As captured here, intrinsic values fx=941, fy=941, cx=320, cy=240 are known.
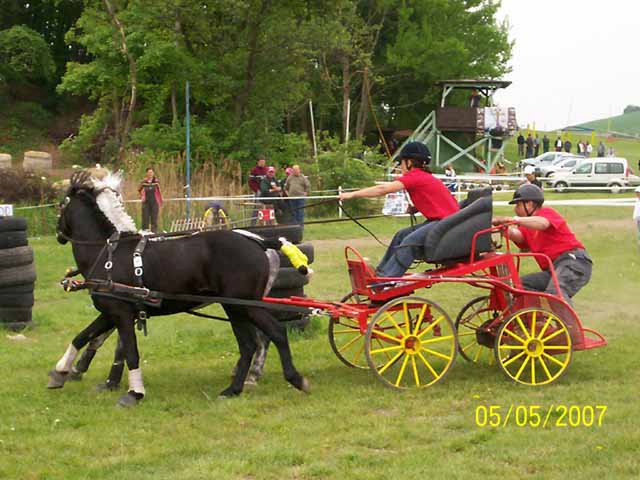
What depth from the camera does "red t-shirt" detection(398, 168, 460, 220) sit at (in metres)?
8.27

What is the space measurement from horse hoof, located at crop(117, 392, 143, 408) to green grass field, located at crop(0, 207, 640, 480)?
71 mm

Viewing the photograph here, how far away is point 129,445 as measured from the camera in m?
6.52

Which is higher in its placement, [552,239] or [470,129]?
[470,129]

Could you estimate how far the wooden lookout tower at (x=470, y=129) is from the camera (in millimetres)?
46344

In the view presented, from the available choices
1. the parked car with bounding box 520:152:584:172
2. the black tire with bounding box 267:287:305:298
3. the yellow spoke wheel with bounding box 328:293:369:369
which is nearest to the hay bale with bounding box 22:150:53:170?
the yellow spoke wheel with bounding box 328:293:369:369

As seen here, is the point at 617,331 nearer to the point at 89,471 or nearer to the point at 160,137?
the point at 89,471

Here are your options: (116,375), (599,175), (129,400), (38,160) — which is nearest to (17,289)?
(116,375)

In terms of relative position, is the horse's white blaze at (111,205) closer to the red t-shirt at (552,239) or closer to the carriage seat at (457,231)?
the carriage seat at (457,231)

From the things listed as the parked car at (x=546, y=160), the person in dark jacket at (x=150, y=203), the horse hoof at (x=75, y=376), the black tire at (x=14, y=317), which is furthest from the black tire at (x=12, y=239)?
the parked car at (x=546, y=160)

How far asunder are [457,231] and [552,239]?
3.89 feet

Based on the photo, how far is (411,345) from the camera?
8.12 metres

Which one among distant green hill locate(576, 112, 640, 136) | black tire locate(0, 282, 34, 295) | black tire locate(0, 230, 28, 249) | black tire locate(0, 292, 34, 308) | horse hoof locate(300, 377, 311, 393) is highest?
distant green hill locate(576, 112, 640, 136)

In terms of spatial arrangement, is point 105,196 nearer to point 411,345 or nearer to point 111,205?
point 111,205

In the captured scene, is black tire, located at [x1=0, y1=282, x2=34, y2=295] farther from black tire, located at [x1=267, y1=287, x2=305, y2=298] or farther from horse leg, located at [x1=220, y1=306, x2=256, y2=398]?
horse leg, located at [x1=220, y1=306, x2=256, y2=398]
